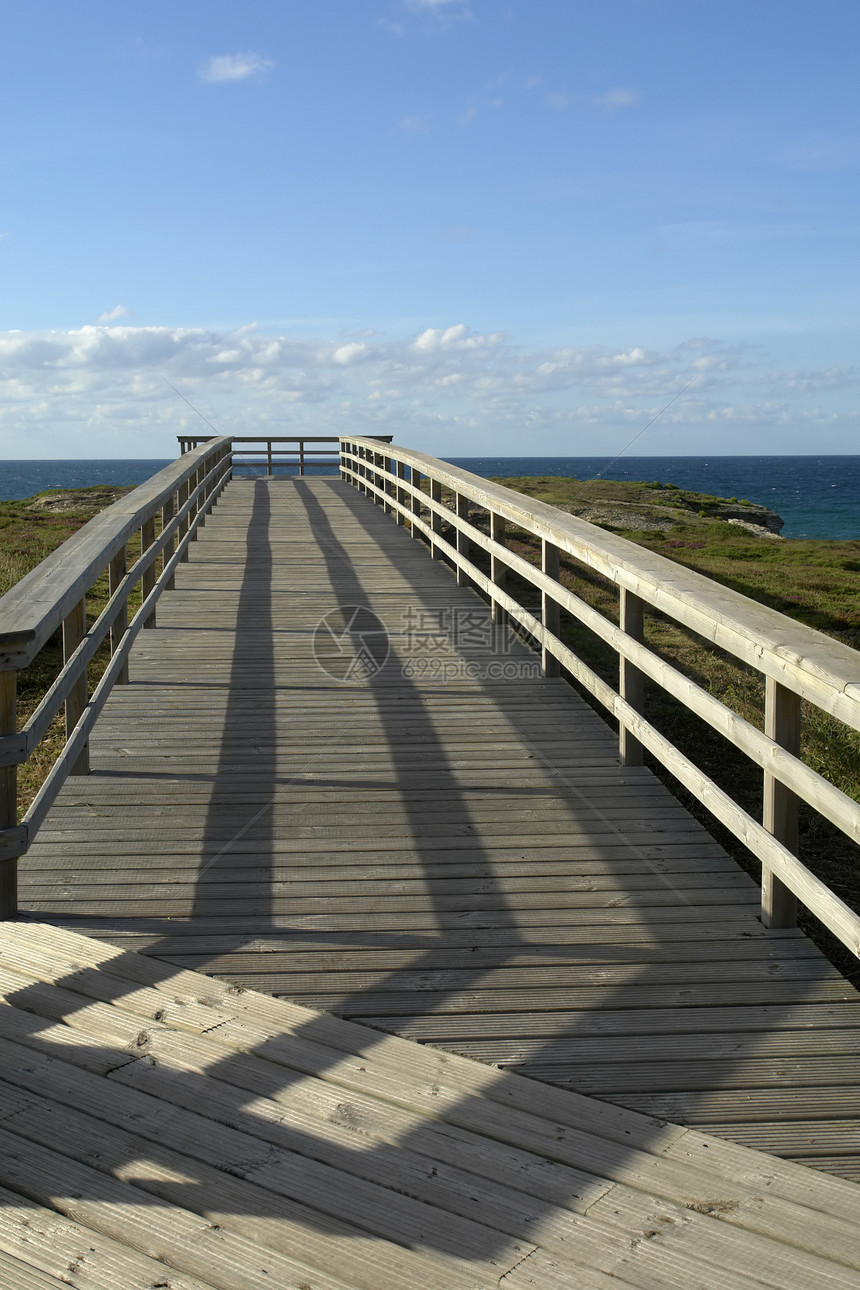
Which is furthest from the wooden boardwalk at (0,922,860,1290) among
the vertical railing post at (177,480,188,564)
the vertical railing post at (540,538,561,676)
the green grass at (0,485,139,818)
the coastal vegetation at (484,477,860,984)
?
the vertical railing post at (177,480,188,564)

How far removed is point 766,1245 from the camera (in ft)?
6.33

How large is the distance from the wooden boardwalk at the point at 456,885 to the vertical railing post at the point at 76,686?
0.32 ft

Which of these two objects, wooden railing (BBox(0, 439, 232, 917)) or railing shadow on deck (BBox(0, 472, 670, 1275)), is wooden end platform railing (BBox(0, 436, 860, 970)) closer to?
wooden railing (BBox(0, 439, 232, 917))

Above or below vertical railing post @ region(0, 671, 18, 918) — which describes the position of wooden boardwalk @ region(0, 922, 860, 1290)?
below

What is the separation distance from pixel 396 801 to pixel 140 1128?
84.8 inches

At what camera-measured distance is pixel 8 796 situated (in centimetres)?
303

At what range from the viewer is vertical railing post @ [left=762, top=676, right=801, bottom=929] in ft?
9.87

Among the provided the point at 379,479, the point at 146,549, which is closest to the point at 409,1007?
the point at 146,549

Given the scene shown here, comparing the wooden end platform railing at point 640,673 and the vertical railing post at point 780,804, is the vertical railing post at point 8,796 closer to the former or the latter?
the wooden end platform railing at point 640,673

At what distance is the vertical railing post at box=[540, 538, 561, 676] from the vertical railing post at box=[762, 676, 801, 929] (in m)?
2.66

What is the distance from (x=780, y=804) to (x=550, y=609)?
2925mm

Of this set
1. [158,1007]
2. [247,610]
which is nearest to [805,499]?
[247,610]

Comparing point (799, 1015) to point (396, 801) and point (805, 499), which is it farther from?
point (805, 499)

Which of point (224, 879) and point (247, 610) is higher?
point (247, 610)
